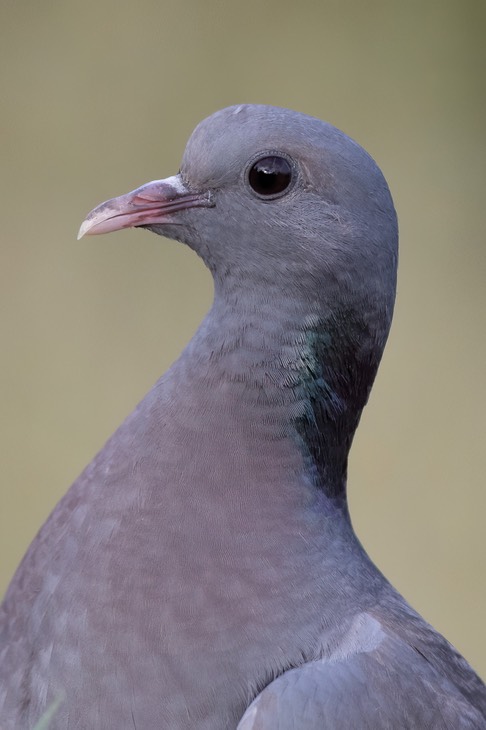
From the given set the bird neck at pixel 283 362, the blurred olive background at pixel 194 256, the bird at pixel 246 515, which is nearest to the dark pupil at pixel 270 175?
the bird at pixel 246 515

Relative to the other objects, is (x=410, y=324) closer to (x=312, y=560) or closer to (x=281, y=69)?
(x=281, y=69)

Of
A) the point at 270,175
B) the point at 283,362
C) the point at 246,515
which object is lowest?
the point at 246,515

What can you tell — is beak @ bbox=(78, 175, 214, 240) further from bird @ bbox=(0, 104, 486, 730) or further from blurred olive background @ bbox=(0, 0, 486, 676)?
blurred olive background @ bbox=(0, 0, 486, 676)

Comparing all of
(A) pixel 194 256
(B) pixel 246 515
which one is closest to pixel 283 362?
(B) pixel 246 515

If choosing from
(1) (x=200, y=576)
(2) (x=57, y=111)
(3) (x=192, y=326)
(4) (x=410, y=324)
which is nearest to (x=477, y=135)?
(4) (x=410, y=324)

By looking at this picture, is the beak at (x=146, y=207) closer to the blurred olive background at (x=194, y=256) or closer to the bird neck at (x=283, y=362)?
the bird neck at (x=283, y=362)

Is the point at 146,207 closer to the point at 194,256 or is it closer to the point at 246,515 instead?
the point at 246,515

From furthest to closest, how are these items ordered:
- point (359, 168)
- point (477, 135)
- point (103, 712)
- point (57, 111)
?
point (477, 135)
point (57, 111)
point (359, 168)
point (103, 712)
